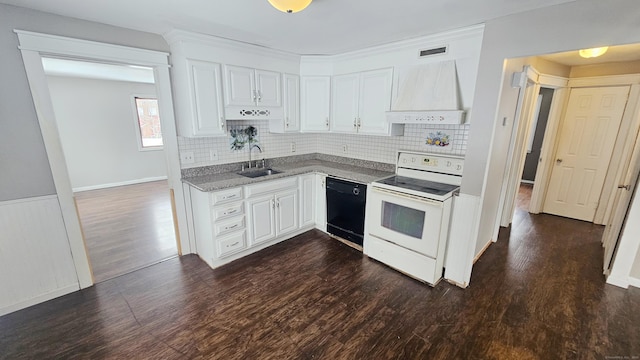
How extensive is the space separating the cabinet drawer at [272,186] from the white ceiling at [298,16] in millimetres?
1562

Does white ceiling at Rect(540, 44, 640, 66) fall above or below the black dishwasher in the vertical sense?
above

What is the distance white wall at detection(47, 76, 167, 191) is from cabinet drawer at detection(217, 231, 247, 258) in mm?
5027

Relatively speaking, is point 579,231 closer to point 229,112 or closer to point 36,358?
point 229,112

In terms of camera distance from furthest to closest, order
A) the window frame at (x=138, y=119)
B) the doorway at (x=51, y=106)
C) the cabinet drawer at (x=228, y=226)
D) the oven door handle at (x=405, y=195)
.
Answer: the window frame at (x=138, y=119), the cabinet drawer at (x=228, y=226), the oven door handle at (x=405, y=195), the doorway at (x=51, y=106)

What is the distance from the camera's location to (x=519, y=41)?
1968mm

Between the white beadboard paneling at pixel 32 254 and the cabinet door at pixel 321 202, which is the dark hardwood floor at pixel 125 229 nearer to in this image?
the white beadboard paneling at pixel 32 254

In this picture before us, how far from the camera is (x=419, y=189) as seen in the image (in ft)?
8.36

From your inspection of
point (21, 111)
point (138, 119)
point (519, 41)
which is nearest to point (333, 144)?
point (519, 41)

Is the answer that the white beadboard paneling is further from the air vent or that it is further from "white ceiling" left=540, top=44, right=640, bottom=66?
"white ceiling" left=540, top=44, right=640, bottom=66

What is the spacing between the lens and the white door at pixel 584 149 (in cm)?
370

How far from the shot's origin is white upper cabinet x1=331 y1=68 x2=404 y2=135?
2961 millimetres

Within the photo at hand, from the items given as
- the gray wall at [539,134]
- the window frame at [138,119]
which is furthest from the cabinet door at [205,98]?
the gray wall at [539,134]

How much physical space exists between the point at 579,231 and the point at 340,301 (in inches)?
152

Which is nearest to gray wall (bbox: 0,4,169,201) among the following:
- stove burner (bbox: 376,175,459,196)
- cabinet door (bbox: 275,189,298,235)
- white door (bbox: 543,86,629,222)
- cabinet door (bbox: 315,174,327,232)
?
cabinet door (bbox: 275,189,298,235)
